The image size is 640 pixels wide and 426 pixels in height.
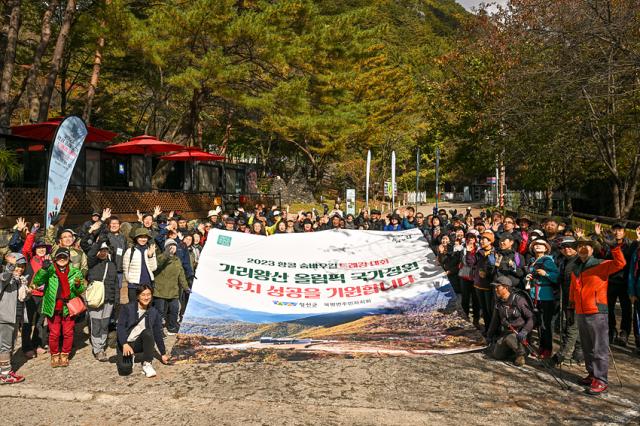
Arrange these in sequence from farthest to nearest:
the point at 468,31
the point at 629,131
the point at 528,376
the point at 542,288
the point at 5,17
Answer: the point at 468,31, the point at 5,17, the point at 629,131, the point at 542,288, the point at 528,376

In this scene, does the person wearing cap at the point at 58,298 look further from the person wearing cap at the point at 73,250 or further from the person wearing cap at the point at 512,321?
the person wearing cap at the point at 512,321

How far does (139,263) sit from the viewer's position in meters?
7.25

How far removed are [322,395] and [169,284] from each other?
11.2ft

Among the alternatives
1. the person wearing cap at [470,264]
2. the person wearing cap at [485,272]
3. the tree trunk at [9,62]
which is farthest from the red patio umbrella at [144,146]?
the person wearing cap at [485,272]

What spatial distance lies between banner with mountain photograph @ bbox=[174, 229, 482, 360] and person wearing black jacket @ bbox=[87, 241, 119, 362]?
3.74 ft

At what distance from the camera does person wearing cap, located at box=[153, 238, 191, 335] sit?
752 cm

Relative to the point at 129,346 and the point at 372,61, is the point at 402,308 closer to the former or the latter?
the point at 129,346

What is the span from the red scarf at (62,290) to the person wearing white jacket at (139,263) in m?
0.92

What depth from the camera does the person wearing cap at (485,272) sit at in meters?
7.07

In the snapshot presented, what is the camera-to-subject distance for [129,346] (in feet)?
19.4

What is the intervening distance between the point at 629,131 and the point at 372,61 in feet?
83.4

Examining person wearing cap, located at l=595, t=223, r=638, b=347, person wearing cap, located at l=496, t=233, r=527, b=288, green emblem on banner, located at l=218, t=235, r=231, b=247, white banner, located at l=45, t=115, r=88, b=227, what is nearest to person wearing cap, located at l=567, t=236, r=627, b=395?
person wearing cap, located at l=496, t=233, r=527, b=288

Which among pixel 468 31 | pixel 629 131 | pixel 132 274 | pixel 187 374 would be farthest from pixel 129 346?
pixel 468 31

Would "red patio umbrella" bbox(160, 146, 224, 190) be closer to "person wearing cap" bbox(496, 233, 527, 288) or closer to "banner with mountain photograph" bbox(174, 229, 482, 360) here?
"banner with mountain photograph" bbox(174, 229, 482, 360)
